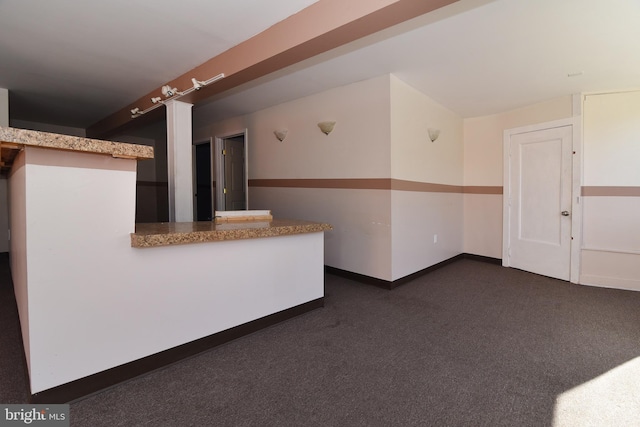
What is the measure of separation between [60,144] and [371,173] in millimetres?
2911

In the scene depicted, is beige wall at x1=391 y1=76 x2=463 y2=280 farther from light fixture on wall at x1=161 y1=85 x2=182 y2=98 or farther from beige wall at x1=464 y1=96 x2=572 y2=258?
light fixture on wall at x1=161 y1=85 x2=182 y2=98

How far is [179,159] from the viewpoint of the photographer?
143 inches

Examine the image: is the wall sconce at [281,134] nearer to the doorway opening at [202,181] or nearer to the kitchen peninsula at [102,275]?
the doorway opening at [202,181]

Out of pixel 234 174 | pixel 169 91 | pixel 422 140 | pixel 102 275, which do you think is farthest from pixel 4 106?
pixel 422 140

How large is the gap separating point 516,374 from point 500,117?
4.15 m

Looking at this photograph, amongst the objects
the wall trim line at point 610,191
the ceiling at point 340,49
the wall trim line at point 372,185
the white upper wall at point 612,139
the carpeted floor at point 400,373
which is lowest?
the carpeted floor at point 400,373

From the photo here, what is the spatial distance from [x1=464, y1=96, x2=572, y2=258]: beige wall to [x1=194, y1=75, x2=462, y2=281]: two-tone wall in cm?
23

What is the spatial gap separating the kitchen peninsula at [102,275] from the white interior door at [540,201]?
4176 millimetres

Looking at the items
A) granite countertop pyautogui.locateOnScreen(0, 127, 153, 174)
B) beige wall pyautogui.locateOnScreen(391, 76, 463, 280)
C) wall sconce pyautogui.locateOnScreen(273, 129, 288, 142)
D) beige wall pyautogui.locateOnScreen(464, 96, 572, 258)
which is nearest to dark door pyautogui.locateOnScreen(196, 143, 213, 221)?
wall sconce pyautogui.locateOnScreen(273, 129, 288, 142)

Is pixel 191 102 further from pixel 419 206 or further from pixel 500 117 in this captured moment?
pixel 500 117

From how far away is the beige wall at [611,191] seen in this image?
368cm

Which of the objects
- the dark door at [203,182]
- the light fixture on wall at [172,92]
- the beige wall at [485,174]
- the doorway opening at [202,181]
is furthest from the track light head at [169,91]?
the beige wall at [485,174]

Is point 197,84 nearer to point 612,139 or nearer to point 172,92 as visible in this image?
point 172,92

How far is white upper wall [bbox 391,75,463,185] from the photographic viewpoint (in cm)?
357
